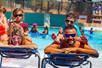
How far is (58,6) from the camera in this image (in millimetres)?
23016

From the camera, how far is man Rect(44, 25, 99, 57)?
182 inches

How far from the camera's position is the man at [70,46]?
15.2ft

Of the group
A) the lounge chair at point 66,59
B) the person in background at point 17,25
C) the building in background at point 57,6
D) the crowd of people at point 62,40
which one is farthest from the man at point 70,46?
the building in background at point 57,6

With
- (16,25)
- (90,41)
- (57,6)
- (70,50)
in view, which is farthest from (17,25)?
(57,6)

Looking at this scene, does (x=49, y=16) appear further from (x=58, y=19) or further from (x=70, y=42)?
(x=70, y=42)

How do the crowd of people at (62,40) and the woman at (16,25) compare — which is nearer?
the crowd of people at (62,40)

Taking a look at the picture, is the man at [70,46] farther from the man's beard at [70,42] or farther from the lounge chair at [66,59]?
the lounge chair at [66,59]

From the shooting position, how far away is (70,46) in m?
4.78

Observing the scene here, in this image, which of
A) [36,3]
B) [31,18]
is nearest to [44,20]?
[31,18]

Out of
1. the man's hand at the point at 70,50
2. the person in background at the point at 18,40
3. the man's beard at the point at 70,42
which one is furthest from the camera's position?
the person in background at the point at 18,40

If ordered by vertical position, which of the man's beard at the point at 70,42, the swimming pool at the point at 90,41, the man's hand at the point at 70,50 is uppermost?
the man's beard at the point at 70,42

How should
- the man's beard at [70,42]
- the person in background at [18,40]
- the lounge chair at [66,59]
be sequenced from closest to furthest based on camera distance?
the lounge chair at [66,59]
the man's beard at [70,42]
the person in background at [18,40]

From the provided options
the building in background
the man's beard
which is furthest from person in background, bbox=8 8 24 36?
the building in background

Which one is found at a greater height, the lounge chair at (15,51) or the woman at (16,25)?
the woman at (16,25)
